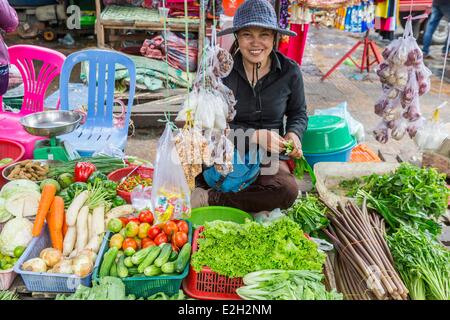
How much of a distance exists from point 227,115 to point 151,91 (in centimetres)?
315

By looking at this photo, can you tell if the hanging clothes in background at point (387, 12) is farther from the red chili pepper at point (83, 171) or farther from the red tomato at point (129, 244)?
the red tomato at point (129, 244)

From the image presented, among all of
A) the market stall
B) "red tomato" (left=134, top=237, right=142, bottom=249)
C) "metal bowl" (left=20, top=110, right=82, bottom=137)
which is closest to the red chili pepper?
the market stall

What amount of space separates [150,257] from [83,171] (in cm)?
120

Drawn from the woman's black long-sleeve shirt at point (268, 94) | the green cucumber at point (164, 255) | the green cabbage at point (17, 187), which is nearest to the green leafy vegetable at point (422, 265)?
the woman's black long-sleeve shirt at point (268, 94)

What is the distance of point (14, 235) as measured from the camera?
2441 millimetres

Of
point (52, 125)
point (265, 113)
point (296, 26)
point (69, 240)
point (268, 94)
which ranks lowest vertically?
point (69, 240)

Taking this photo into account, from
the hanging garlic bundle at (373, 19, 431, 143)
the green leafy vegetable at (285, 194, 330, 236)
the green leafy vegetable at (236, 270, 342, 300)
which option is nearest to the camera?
the green leafy vegetable at (236, 270, 342, 300)

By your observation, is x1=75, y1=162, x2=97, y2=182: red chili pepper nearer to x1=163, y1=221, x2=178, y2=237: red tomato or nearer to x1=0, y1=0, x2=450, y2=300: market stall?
x1=0, y1=0, x2=450, y2=300: market stall

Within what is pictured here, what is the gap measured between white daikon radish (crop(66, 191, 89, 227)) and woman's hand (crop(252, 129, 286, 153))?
1.17m

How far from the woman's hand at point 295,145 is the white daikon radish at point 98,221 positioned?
1312 millimetres

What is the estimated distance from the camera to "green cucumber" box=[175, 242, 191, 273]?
2.21 meters

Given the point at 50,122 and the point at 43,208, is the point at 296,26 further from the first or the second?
the point at 43,208

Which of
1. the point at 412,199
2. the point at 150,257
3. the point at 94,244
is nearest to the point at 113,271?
the point at 150,257

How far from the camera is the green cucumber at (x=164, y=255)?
2.20 metres
